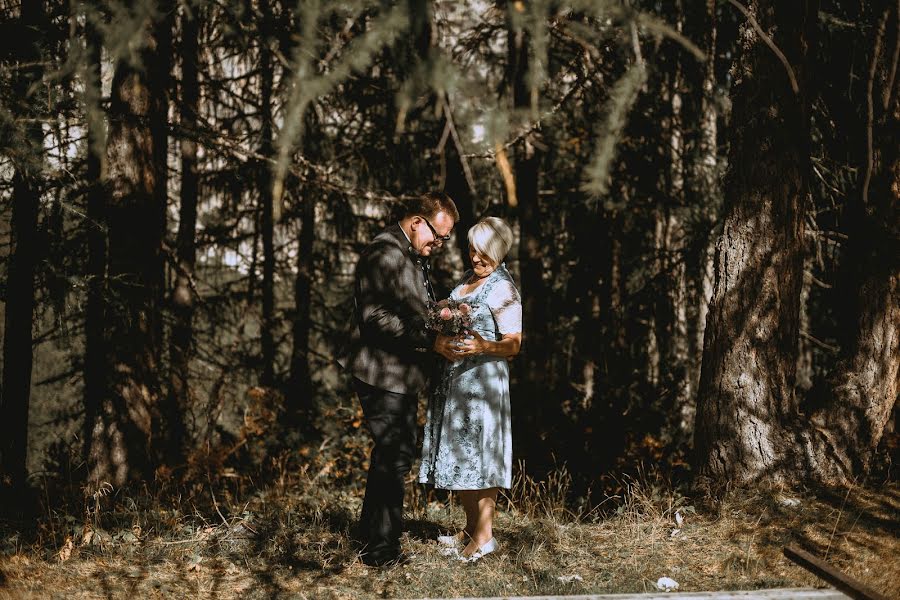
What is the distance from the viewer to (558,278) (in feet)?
41.6

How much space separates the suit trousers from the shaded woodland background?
159 centimetres

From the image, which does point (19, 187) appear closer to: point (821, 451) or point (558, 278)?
point (821, 451)

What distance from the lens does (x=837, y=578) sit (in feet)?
11.5

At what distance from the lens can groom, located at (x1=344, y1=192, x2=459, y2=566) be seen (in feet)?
15.4

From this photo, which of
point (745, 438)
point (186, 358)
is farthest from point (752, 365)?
point (186, 358)

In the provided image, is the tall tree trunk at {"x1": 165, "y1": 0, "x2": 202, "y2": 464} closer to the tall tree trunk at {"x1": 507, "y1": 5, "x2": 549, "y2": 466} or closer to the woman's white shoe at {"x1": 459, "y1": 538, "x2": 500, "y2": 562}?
the tall tree trunk at {"x1": 507, "y1": 5, "x2": 549, "y2": 466}

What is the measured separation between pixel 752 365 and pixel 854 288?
4.03ft

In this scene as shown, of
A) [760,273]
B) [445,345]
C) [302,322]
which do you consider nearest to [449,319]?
[445,345]

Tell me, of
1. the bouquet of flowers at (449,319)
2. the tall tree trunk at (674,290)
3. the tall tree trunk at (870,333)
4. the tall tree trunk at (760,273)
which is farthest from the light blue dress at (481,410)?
the tall tree trunk at (674,290)

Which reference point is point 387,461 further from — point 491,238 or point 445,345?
point 491,238

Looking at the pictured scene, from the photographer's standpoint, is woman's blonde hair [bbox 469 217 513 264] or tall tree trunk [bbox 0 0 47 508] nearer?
woman's blonde hair [bbox 469 217 513 264]

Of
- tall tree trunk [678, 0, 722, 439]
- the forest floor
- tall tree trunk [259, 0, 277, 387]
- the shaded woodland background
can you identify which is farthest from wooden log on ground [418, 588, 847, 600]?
tall tree trunk [259, 0, 277, 387]

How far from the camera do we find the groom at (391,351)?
15.4ft

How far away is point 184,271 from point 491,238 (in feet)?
14.2
